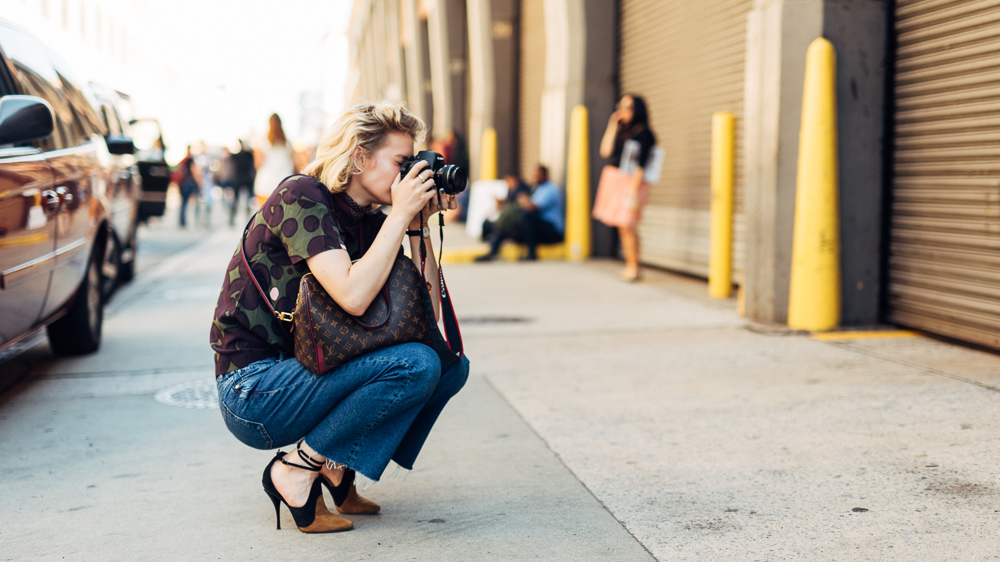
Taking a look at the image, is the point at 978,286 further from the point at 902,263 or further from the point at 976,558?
the point at 976,558

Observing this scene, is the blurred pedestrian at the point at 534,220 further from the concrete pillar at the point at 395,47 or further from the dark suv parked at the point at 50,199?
the concrete pillar at the point at 395,47

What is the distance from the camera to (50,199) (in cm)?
469

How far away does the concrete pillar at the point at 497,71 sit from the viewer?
17.2 metres

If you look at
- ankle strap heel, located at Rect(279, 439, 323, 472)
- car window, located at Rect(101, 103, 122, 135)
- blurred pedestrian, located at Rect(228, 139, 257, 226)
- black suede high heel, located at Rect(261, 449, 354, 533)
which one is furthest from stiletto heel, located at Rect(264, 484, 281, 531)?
blurred pedestrian, located at Rect(228, 139, 257, 226)

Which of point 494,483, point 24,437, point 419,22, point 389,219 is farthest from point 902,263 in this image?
point 419,22

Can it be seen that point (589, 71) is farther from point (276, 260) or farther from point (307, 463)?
point (307, 463)

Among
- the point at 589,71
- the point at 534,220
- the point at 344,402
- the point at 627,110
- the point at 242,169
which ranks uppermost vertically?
the point at 589,71

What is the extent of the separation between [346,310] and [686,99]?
7.63 meters

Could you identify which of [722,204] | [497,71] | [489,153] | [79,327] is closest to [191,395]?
[79,327]

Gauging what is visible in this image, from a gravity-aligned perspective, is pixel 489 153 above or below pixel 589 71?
below

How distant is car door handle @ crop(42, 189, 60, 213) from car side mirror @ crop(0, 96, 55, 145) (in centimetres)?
51

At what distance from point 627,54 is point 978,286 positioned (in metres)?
6.86

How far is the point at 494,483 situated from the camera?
3.48 metres

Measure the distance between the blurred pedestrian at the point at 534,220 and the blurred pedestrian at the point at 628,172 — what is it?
6.92 ft
